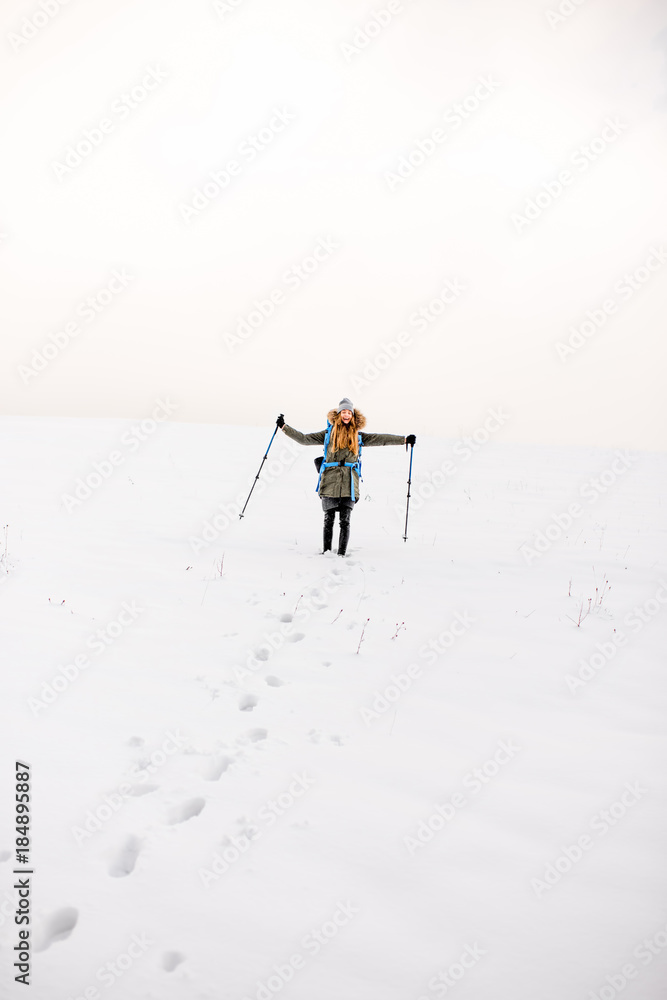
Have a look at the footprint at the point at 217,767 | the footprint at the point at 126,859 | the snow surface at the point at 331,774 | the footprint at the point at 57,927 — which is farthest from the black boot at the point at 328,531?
the footprint at the point at 57,927

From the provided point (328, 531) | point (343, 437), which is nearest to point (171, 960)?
point (328, 531)

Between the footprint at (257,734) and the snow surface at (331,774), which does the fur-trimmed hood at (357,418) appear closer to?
the snow surface at (331,774)

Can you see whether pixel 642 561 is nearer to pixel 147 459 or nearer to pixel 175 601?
pixel 175 601

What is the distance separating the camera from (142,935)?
2.65 metres

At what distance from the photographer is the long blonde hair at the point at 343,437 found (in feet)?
26.5

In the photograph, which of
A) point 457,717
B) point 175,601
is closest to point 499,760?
point 457,717

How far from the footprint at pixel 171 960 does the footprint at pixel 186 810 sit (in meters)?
0.69

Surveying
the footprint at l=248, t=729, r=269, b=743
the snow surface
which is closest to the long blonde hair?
the snow surface

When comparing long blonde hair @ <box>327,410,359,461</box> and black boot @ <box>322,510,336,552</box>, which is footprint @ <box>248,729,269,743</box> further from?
long blonde hair @ <box>327,410,359,461</box>

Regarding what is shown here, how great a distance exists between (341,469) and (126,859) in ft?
18.5

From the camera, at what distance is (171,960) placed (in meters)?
2.58

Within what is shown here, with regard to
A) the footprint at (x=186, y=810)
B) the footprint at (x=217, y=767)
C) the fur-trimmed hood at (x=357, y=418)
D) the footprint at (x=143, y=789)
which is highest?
the fur-trimmed hood at (x=357, y=418)

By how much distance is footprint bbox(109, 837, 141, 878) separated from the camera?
9.72 ft

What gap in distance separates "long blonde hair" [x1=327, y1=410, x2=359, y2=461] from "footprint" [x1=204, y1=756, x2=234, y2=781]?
16.4 feet
